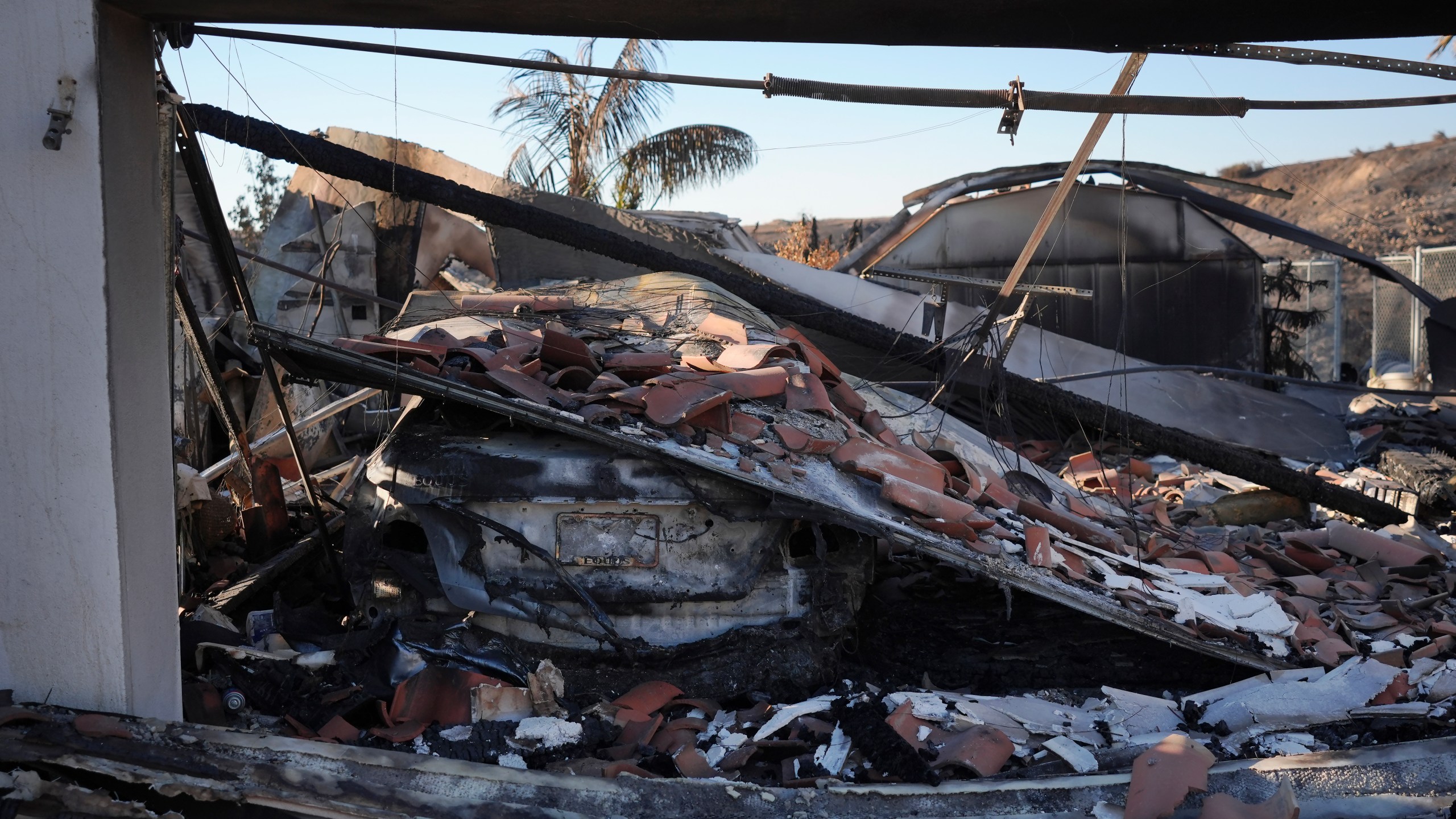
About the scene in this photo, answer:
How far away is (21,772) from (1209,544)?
602 centimetres

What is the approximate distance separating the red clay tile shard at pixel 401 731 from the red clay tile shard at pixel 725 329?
2.27 metres

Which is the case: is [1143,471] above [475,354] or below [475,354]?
below

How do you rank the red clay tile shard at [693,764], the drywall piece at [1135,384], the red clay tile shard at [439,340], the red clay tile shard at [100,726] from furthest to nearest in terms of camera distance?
the drywall piece at [1135,384] → the red clay tile shard at [439,340] → the red clay tile shard at [693,764] → the red clay tile shard at [100,726]

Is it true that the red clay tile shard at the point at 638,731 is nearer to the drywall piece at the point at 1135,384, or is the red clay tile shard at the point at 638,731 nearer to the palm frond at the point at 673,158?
the drywall piece at the point at 1135,384

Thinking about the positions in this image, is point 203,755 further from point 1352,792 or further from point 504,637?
point 1352,792

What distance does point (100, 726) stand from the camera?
307cm

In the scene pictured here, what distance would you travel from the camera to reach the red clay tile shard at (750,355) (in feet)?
15.4

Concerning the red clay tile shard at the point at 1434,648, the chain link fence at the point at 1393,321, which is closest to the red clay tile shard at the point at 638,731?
the red clay tile shard at the point at 1434,648

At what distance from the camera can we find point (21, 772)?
112 inches

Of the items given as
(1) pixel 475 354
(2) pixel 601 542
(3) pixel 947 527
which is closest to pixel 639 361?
(1) pixel 475 354

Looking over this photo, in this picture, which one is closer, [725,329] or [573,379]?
[573,379]

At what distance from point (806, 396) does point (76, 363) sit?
2.80 m

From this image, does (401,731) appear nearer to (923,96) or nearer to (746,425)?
(746,425)

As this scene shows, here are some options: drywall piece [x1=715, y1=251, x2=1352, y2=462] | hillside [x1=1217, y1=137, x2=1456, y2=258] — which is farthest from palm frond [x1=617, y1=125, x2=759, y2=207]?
hillside [x1=1217, y1=137, x2=1456, y2=258]
